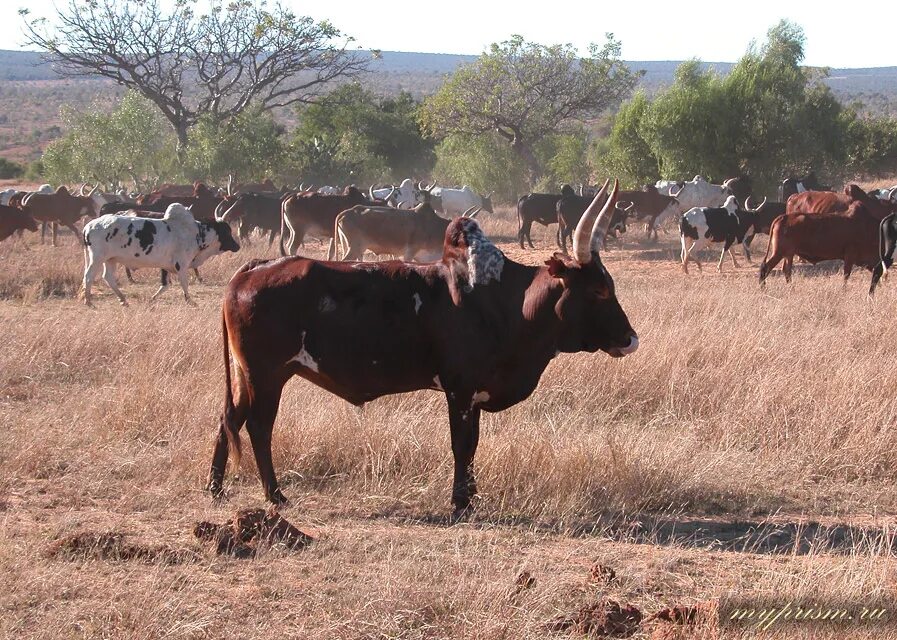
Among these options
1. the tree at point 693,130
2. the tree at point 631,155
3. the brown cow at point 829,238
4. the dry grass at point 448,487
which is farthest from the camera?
the tree at point 631,155

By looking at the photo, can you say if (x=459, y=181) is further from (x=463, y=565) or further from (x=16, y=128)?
(x=16, y=128)

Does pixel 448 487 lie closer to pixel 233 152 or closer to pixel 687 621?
pixel 687 621

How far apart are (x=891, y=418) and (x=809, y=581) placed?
10.5ft

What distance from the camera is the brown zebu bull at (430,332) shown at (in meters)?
6.24

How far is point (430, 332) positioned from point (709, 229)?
627 inches

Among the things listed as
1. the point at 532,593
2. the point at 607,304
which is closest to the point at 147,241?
the point at 607,304

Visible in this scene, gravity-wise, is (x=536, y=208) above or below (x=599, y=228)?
below

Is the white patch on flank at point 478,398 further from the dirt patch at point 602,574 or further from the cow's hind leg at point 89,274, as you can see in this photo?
the cow's hind leg at point 89,274

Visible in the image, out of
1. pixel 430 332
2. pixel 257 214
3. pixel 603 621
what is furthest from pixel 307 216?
pixel 603 621

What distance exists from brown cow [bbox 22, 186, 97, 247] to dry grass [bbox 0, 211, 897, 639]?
16.2 meters

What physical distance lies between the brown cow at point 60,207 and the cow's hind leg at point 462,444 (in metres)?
22.0

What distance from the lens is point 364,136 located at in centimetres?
5016

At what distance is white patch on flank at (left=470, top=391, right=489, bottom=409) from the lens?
627 centimetres

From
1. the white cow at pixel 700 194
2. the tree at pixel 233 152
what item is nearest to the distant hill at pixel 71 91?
the tree at pixel 233 152
